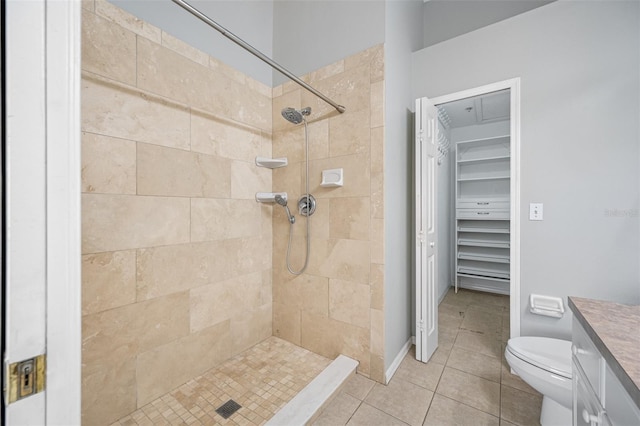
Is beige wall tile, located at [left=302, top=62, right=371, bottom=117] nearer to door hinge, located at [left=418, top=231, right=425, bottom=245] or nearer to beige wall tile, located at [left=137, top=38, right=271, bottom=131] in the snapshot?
beige wall tile, located at [left=137, top=38, right=271, bottom=131]

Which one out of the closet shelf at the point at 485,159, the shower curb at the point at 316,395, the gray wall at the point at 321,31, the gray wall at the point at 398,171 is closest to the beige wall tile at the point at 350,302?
the gray wall at the point at 398,171

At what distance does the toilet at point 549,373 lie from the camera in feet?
4.10

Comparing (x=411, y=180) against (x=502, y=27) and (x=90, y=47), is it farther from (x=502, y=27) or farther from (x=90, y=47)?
(x=90, y=47)

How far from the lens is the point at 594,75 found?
168cm

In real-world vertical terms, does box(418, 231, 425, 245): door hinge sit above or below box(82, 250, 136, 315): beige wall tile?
above

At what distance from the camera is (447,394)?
167cm

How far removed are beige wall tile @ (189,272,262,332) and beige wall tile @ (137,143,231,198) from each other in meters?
0.66

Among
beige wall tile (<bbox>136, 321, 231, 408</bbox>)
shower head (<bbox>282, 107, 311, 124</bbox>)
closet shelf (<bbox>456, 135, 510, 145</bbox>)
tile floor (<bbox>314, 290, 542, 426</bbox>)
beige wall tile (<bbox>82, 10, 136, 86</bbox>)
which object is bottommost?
tile floor (<bbox>314, 290, 542, 426</bbox>)

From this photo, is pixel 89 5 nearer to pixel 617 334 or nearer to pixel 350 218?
pixel 350 218

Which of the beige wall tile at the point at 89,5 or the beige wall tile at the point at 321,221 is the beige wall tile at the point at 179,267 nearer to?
the beige wall tile at the point at 321,221

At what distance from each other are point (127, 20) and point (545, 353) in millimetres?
3006

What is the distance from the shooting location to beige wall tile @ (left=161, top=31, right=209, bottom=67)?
62.7 inches

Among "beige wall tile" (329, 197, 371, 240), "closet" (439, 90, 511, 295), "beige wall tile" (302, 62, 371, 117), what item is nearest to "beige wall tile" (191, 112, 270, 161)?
"beige wall tile" (302, 62, 371, 117)

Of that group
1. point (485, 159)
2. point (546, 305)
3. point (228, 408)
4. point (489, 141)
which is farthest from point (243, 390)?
point (489, 141)
